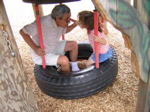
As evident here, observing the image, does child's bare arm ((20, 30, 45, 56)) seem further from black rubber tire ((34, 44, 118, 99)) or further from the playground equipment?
the playground equipment

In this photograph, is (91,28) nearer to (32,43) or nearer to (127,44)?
(32,43)

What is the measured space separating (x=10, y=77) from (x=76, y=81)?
0.68 m

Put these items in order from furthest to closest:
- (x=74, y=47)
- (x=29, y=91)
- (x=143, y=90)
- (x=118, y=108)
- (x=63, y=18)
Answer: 1. (x=74, y=47)
2. (x=63, y=18)
3. (x=118, y=108)
4. (x=29, y=91)
5. (x=143, y=90)

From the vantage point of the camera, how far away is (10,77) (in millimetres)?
1034

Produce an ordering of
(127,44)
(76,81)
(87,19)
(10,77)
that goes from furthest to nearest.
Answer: (87,19), (76,81), (10,77), (127,44)

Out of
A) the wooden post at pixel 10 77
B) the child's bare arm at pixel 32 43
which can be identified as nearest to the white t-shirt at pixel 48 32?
the child's bare arm at pixel 32 43

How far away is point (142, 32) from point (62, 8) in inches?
40.4

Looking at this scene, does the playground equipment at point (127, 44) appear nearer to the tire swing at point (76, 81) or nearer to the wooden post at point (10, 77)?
the wooden post at point (10, 77)

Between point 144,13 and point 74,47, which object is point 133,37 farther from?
point 74,47

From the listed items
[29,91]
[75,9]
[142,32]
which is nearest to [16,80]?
[29,91]

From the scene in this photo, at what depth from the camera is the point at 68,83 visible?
1593 mm

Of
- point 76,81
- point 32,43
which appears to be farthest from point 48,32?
point 76,81

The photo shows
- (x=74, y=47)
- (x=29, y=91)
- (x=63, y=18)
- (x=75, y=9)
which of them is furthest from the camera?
(x=75, y=9)

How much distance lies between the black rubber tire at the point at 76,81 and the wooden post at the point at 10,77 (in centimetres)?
45
